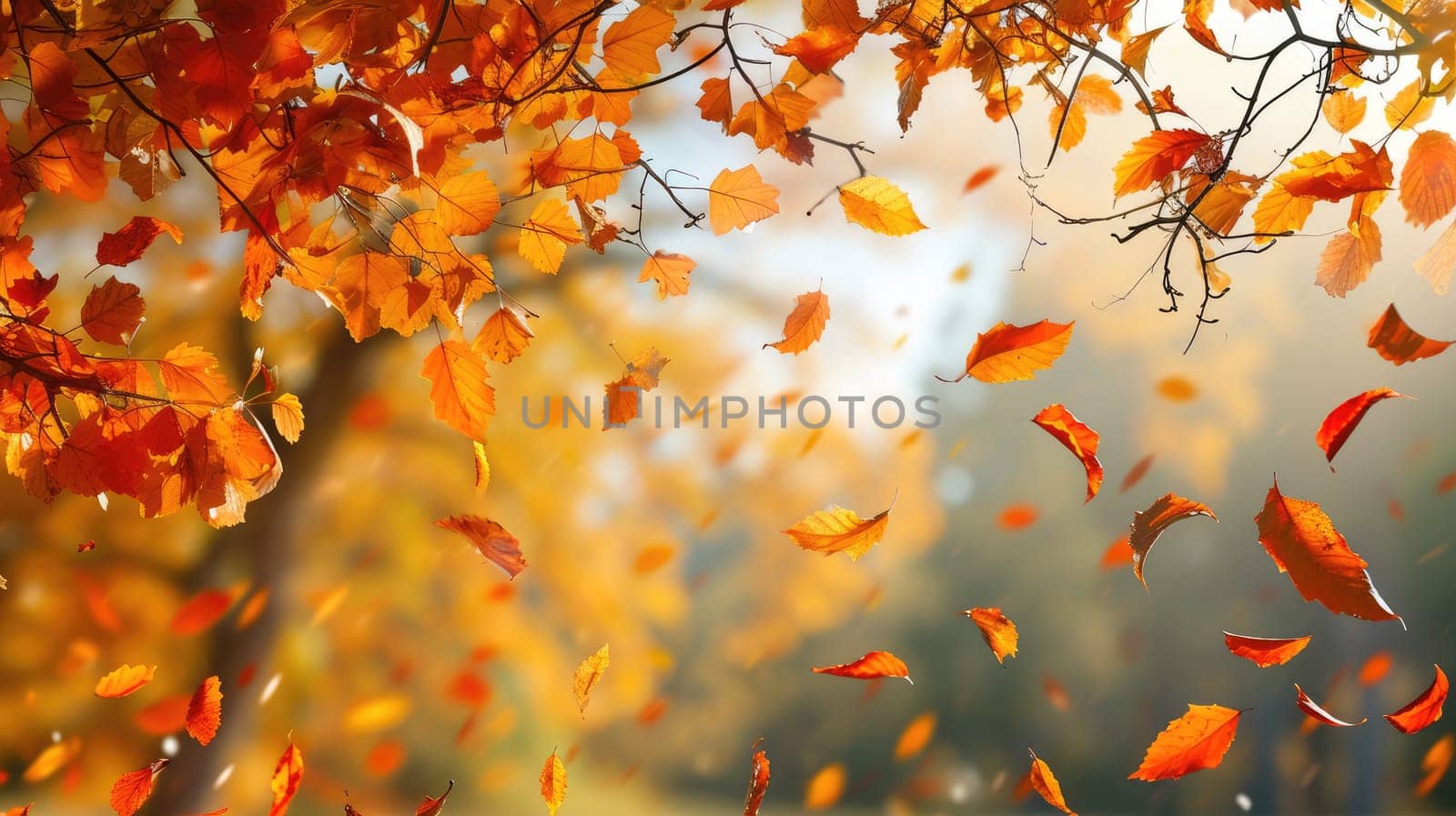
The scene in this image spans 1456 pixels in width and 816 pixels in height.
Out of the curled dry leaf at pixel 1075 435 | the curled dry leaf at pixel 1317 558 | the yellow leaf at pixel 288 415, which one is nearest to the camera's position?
the curled dry leaf at pixel 1317 558

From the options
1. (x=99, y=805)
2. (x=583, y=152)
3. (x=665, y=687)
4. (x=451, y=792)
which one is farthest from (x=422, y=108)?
(x=99, y=805)

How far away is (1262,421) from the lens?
1.88 meters

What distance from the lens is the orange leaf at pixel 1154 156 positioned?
56cm

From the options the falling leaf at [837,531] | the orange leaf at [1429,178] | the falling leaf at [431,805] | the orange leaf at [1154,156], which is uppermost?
the orange leaf at [1429,178]

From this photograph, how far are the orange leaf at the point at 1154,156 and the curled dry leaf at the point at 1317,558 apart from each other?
205mm

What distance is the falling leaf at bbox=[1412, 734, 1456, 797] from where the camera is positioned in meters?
1.78

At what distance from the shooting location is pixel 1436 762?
70.5 inches

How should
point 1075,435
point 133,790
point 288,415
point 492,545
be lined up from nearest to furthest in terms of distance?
point 288,415, point 1075,435, point 492,545, point 133,790

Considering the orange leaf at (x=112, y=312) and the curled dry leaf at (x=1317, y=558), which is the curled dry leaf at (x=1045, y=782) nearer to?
the curled dry leaf at (x=1317, y=558)

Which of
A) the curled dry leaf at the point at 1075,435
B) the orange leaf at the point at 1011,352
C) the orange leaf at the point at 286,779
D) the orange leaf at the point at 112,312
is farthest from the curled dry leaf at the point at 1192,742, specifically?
the orange leaf at the point at 286,779

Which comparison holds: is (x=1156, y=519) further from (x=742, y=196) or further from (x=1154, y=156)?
(x=742, y=196)

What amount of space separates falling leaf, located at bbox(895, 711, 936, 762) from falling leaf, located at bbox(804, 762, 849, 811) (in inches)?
4.8

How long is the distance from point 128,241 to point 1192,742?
0.93 metres

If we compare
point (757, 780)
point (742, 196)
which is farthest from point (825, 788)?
point (742, 196)
